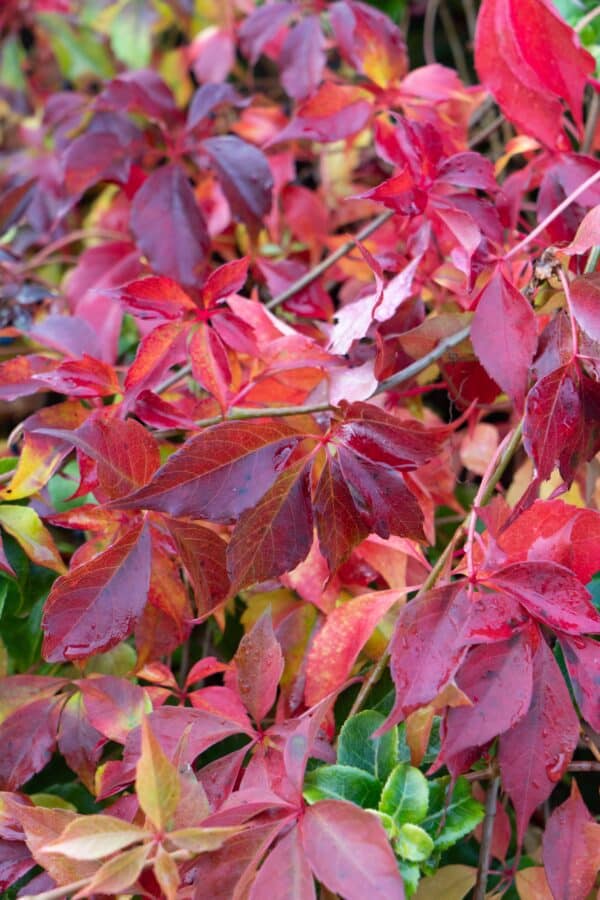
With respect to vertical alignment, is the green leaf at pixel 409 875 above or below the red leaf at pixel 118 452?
below

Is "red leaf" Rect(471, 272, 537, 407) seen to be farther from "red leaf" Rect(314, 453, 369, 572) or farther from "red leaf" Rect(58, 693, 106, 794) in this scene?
"red leaf" Rect(58, 693, 106, 794)

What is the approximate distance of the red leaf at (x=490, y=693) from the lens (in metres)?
0.46

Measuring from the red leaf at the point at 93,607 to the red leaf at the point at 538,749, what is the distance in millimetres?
234

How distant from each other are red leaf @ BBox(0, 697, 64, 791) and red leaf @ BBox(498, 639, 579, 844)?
1.06 feet

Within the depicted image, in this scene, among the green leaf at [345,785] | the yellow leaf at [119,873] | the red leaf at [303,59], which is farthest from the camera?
the red leaf at [303,59]

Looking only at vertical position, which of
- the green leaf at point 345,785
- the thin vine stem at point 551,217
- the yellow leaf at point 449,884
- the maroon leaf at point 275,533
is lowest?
the yellow leaf at point 449,884

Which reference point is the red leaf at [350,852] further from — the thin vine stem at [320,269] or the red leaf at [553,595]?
the thin vine stem at [320,269]

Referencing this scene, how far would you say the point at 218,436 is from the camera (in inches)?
19.8

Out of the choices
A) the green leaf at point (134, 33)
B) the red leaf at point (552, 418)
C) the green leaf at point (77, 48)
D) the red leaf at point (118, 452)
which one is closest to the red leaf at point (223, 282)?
the red leaf at point (118, 452)

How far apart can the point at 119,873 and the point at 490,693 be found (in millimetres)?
207

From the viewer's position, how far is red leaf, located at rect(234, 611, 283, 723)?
54 centimetres

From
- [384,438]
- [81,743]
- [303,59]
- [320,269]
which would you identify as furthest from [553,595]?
[303,59]

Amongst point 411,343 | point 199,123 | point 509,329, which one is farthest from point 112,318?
point 509,329

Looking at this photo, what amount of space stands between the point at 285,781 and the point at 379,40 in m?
0.71
